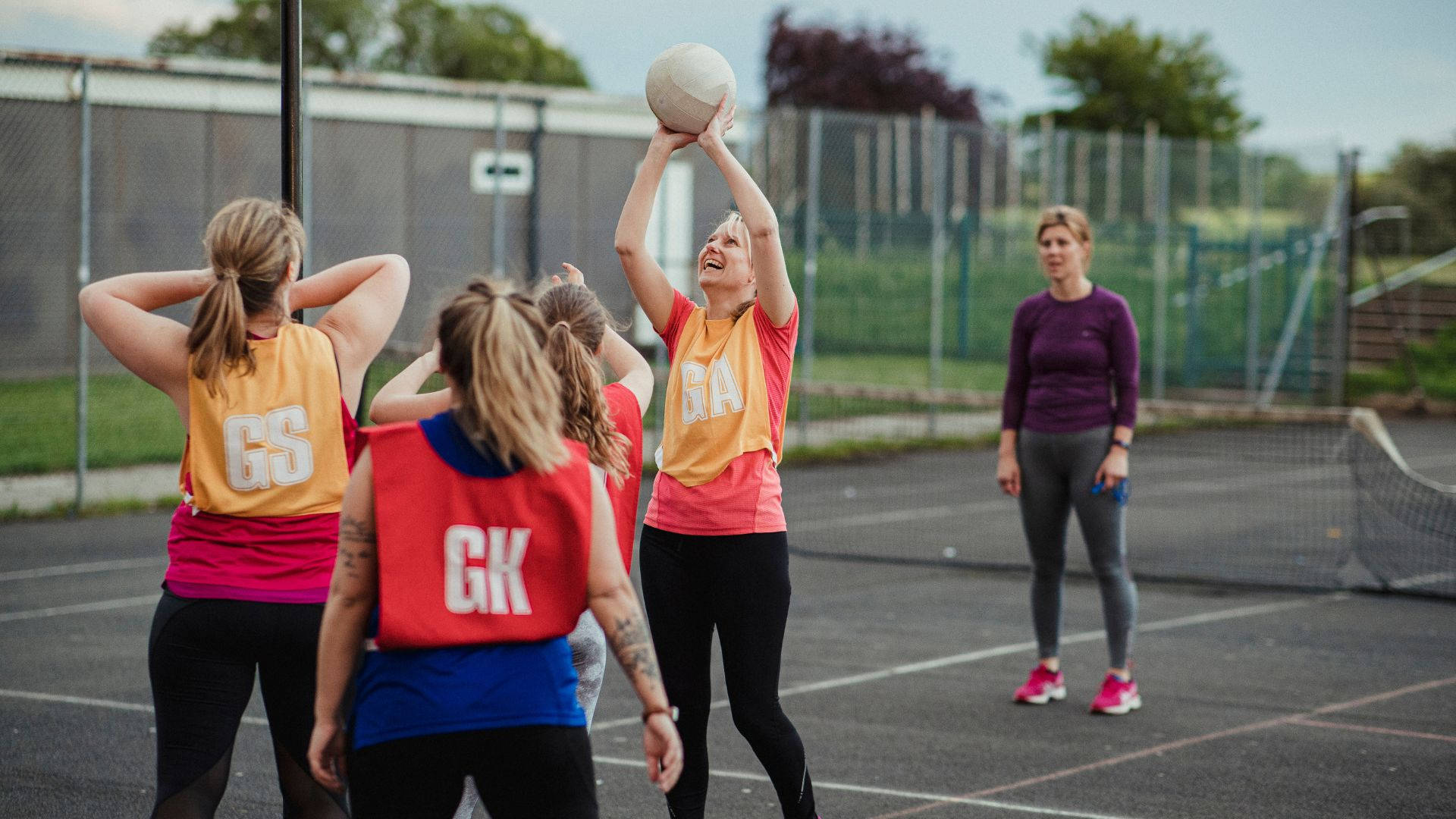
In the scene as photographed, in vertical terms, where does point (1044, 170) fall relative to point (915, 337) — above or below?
above

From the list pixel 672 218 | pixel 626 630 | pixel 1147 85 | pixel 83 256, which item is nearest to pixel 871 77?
pixel 1147 85

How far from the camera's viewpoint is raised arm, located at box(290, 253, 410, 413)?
381 cm

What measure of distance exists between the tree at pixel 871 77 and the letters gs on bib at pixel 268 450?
51022 millimetres

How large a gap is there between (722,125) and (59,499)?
10130mm

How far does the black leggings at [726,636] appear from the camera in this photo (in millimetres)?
4336

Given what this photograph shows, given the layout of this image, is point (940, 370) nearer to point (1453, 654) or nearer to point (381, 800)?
point (1453, 654)

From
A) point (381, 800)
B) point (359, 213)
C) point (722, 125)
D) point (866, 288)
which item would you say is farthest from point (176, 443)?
point (381, 800)

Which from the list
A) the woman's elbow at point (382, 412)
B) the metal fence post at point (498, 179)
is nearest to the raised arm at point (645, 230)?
the woman's elbow at point (382, 412)

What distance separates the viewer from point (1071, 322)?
6883mm

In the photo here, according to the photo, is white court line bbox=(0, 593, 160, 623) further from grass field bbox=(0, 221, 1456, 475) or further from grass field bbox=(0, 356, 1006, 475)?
grass field bbox=(0, 221, 1456, 475)

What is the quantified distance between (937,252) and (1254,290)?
6.78 m

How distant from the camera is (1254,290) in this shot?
2292 centimetres

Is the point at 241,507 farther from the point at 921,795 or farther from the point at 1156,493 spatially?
the point at 1156,493

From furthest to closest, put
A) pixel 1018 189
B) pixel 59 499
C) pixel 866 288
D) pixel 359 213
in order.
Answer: pixel 1018 189 < pixel 359 213 < pixel 866 288 < pixel 59 499
